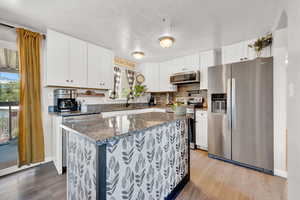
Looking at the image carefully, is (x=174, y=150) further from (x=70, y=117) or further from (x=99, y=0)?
(x=99, y=0)

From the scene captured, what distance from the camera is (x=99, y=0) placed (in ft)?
5.13

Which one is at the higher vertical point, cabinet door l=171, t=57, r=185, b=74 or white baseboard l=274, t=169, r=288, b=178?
cabinet door l=171, t=57, r=185, b=74

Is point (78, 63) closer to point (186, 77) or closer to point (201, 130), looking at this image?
point (186, 77)

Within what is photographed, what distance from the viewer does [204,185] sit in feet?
5.86

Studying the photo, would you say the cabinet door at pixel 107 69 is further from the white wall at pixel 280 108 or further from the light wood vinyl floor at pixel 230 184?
the white wall at pixel 280 108

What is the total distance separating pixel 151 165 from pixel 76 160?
Result: 2.27 ft

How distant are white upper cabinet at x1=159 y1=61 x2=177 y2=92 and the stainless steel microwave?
0.24 m

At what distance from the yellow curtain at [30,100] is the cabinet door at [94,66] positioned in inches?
32.5

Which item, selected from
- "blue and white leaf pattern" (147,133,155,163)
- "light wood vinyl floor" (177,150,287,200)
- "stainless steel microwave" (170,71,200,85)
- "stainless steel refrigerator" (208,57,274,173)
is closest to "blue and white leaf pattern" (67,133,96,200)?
"blue and white leaf pattern" (147,133,155,163)

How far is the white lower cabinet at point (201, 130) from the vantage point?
2.93 meters

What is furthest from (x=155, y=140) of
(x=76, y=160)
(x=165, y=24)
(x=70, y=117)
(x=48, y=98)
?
(x=48, y=98)

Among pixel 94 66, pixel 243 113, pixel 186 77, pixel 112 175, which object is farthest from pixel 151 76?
pixel 112 175

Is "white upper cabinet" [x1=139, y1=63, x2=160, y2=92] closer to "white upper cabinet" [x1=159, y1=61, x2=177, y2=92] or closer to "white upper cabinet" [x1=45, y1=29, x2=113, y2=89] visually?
"white upper cabinet" [x1=159, y1=61, x2=177, y2=92]

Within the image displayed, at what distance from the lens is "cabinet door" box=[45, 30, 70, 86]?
2208 millimetres
